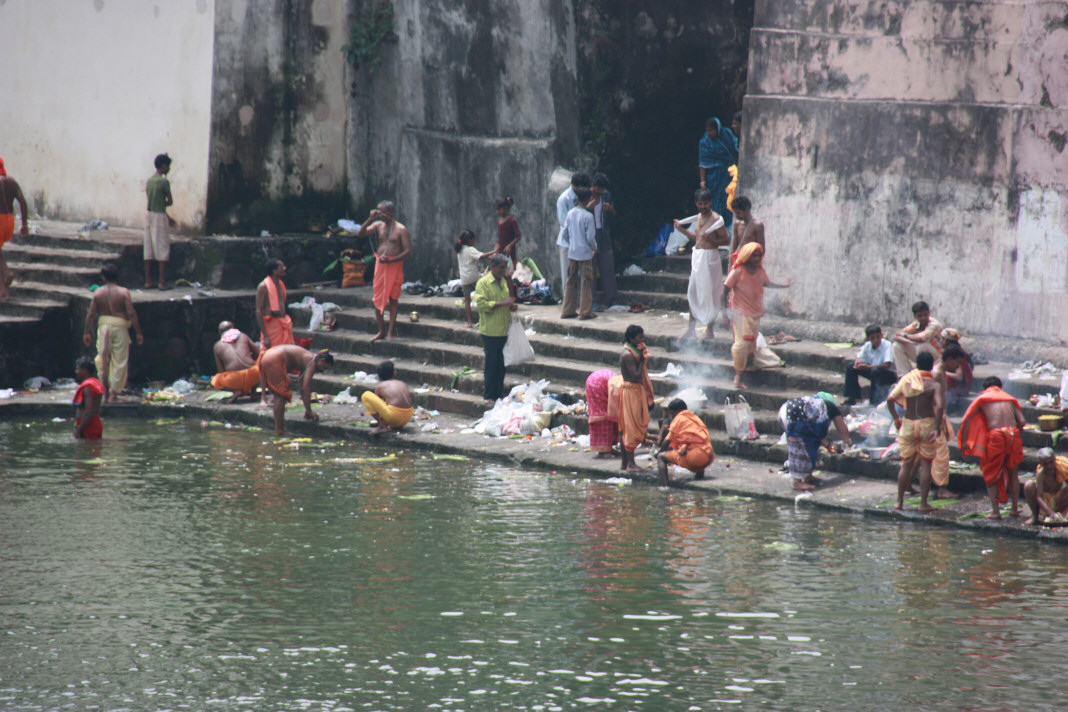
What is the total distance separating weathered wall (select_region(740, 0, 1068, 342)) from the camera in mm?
12242

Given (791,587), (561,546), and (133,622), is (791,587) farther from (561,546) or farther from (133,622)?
(133,622)

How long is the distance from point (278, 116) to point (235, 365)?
4.02 metres

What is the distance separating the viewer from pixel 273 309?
1486cm

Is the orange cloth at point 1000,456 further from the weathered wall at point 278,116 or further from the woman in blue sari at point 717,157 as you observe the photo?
the weathered wall at point 278,116

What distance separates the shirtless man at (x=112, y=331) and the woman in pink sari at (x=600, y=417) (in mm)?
5386

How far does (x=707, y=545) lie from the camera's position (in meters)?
9.55

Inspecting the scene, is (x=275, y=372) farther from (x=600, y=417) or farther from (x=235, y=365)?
(x=600, y=417)

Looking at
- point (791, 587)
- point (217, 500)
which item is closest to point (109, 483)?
point (217, 500)

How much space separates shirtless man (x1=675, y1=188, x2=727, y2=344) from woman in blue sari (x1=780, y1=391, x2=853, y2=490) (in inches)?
106

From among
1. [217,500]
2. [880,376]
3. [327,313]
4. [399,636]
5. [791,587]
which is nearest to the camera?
[399,636]

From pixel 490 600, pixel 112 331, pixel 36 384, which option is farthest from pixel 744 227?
pixel 36 384

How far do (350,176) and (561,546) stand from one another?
9880 mm

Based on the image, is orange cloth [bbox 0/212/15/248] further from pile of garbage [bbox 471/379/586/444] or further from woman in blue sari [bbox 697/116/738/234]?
woman in blue sari [bbox 697/116/738/234]

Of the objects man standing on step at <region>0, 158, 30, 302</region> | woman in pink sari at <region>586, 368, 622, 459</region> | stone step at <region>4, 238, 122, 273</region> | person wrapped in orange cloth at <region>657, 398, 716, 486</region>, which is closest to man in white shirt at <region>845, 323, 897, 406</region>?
person wrapped in orange cloth at <region>657, 398, 716, 486</region>
